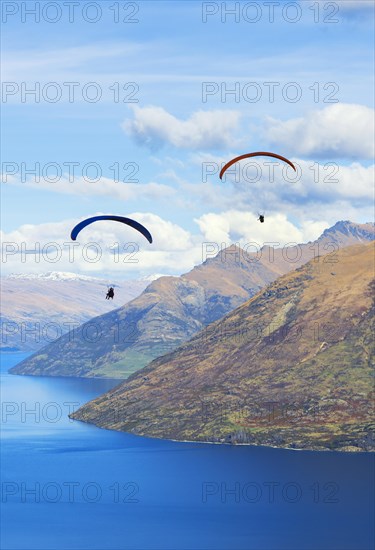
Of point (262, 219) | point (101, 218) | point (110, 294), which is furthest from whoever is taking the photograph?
point (262, 219)

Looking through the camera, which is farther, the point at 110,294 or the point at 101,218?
the point at 101,218

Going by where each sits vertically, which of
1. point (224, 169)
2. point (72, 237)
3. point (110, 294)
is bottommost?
point (110, 294)

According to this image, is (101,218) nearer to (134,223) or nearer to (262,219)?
(134,223)

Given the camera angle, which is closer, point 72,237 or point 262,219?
point 72,237

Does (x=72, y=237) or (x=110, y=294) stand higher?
(x=72, y=237)

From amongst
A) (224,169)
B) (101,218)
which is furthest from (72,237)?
(224,169)

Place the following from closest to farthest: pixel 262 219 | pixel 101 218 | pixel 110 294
Result: pixel 110 294
pixel 101 218
pixel 262 219

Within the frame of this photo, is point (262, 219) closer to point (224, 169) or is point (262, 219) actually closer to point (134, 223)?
point (224, 169)

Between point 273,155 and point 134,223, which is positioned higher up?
point 273,155

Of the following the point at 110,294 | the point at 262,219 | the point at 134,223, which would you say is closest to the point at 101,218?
the point at 134,223
